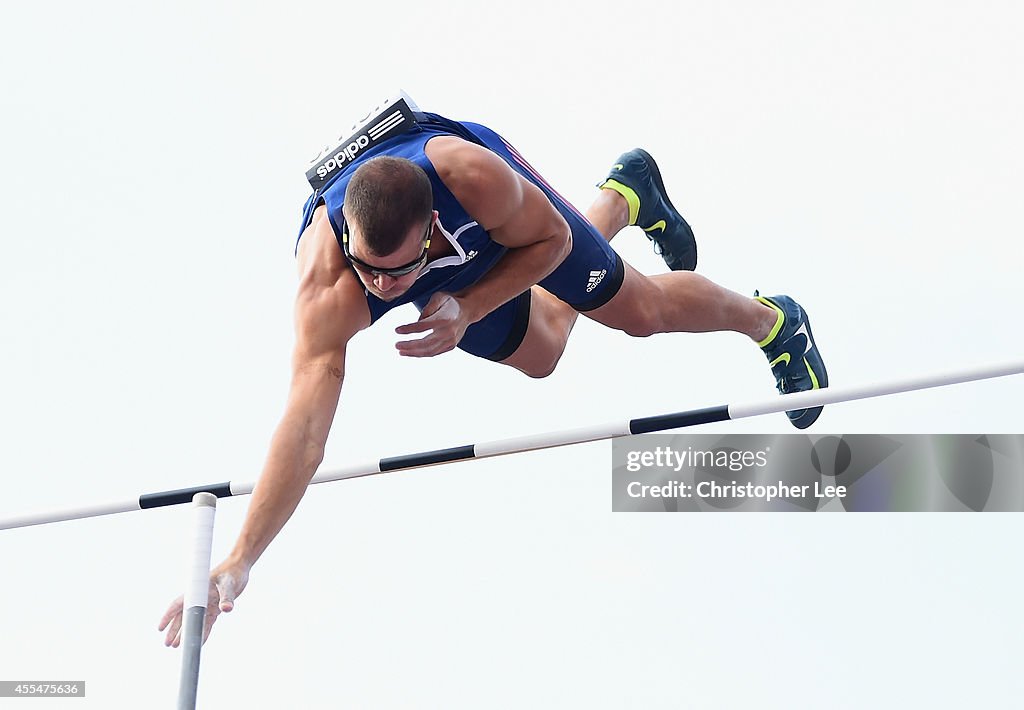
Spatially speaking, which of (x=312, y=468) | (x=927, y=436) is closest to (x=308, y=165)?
(x=312, y=468)

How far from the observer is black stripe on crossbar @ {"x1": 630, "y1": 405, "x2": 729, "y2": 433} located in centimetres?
505

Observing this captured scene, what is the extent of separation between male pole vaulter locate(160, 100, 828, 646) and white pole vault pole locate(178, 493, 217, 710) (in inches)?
4.1

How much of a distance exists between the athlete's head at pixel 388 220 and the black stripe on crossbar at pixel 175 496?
7.15ft

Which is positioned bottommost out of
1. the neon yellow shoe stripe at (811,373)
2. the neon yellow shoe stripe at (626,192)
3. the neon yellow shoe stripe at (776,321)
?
the neon yellow shoe stripe at (811,373)

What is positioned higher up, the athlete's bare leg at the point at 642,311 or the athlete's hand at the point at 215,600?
the athlete's bare leg at the point at 642,311

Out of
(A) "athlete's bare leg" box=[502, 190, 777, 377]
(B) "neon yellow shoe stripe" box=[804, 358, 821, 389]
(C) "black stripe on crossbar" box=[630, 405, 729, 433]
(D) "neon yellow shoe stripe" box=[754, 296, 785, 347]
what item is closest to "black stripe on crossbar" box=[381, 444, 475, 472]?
(A) "athlete's bare leg" box=[502, 190, 777, 377]

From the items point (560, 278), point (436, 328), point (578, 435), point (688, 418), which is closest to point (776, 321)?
point (688, 418)

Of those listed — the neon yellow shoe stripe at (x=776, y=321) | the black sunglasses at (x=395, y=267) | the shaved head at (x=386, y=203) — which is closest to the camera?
the shaved head at (x=386, y=203)

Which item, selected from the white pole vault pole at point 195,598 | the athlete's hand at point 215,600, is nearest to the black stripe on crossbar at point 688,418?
the athlete's hand at point 215,600

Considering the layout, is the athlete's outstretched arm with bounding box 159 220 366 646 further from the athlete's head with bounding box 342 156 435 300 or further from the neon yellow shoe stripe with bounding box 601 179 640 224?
the neon yellow shoe stripe with bounding box 601 179 640 224

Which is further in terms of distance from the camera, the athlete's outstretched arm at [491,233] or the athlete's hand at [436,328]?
the athlete's outstretched arm at [491,233]

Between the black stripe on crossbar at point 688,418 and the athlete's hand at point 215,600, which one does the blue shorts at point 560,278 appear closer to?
the black stripe on crossbar at point 688,418

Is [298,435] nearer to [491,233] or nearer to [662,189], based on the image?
[491,233]

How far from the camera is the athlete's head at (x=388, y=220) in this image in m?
3.70
